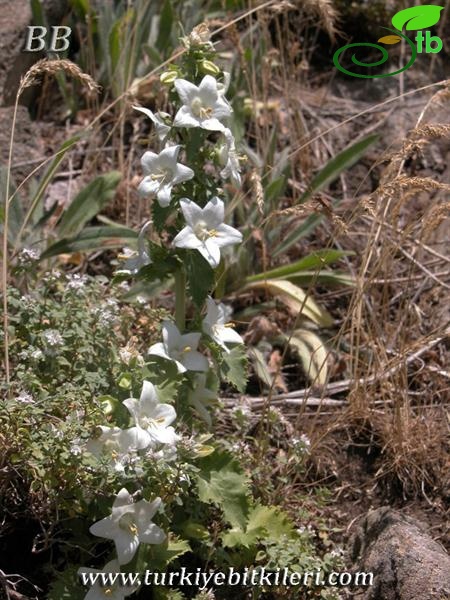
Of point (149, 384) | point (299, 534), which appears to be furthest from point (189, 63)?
point (299, 534)

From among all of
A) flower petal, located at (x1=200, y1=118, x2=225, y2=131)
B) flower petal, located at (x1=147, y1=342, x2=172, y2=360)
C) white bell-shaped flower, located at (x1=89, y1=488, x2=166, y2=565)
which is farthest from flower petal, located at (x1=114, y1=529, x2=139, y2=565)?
flower petal, located at (x1=200, y1=118, x2=225, y2=131)

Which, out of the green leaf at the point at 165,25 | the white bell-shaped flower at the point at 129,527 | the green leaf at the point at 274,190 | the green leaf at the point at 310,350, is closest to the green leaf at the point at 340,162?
the green leaf at the point at 274,190

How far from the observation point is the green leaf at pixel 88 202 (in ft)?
11.5

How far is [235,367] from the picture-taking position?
2568 millimetres

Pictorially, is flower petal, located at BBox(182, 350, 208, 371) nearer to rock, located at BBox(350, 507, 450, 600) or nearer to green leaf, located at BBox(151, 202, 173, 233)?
green leaf, located at BBox(151, 202, 173, 233)

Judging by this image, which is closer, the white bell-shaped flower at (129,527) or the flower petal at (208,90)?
the white bell-shaped flower at (129,527)

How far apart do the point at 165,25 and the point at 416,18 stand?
1160 mm

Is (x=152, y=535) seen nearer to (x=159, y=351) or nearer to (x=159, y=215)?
(x=159, y=351)

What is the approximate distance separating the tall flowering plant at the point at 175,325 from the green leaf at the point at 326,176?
115cm

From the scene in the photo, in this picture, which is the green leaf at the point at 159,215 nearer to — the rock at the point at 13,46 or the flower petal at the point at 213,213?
the flower petal at the point at 213,213

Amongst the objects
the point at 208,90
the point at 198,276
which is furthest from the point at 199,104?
the point at 198,276

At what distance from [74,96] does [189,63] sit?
1842 millimetres

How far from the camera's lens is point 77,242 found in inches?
133

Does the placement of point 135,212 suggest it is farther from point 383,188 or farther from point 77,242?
point 383,188
